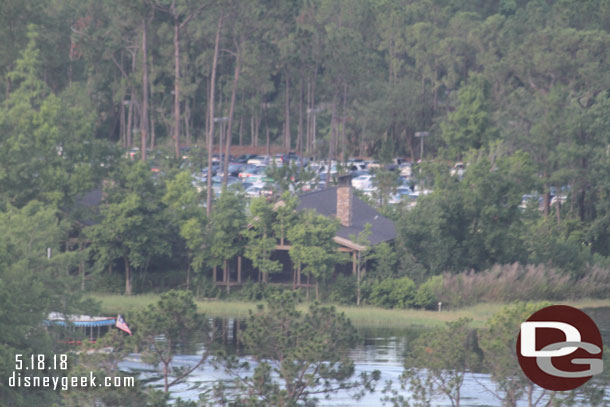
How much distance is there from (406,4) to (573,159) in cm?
7676

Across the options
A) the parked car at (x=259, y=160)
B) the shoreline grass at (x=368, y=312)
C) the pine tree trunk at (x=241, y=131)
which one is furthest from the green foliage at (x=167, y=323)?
the pine tree trunk at (x=241, y=131)

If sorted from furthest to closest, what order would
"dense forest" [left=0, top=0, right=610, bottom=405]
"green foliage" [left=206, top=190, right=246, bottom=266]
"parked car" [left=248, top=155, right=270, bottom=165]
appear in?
"parked car" [left=248, top=155, right=270, bottom=165], "green foliage" [left=206, top=190, right=246, bottom=266], "dense forest" [left=0, top=0, right=610, bottom=405]

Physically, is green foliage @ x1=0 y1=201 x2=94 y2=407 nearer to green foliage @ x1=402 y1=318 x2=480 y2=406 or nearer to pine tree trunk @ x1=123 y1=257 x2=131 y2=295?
green foliage @ x1=402 y1=318 x2=480 y2=406

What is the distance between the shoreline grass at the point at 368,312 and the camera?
52344 mm

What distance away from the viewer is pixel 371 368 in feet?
136

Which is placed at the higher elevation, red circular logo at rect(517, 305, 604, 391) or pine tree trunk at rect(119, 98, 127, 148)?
pine tree trunk at rect(119, 98, 127, 148)

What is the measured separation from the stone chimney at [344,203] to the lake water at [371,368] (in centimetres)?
1058

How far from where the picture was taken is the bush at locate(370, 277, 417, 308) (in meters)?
55.6

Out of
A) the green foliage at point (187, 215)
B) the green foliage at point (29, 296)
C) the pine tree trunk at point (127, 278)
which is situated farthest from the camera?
the green foliage at point (187, 215)

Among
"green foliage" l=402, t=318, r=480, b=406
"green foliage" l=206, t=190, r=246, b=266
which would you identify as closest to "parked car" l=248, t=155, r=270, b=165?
"green foliage" l=206, t=190, r=246, b=266

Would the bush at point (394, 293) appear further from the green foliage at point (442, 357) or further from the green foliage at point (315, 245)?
the green foliage at point (442, 357)

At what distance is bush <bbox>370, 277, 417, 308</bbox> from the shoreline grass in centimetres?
63

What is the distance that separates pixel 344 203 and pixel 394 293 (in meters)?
6.80

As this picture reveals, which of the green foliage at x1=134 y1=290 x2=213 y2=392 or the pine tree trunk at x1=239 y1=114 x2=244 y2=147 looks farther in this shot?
the pine tree trunk at x1=239 y1=114 x2=244 y2=147
